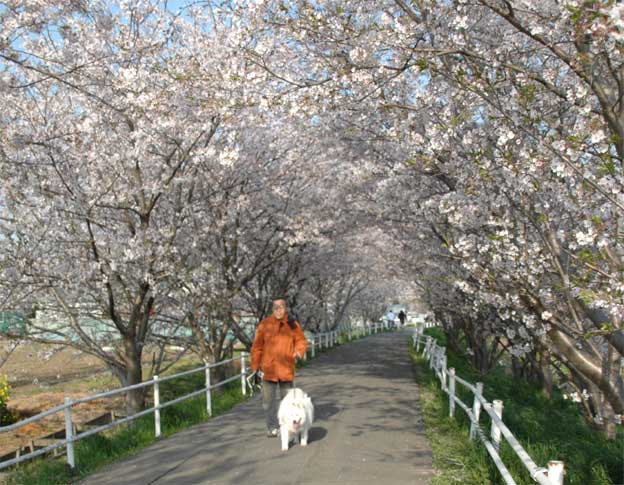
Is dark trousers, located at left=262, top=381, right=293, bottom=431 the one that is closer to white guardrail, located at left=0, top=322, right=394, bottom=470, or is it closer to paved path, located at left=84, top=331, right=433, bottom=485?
paved path, located at left=84, top=331, right=433, bottom=485

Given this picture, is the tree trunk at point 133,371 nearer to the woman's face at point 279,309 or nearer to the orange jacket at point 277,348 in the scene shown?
the orange jacket at point 277,348

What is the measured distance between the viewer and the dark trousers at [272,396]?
9.73 meters

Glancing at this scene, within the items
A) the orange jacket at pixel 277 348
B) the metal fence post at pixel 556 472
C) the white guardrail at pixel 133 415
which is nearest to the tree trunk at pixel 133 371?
the white guardrail at pixel 133 415

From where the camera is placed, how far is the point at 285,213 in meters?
20.9

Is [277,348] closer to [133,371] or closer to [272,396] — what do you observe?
[272,396]

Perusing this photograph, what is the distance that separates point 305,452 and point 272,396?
1.15m

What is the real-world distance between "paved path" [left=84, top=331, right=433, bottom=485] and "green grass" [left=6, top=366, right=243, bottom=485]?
0.26 meters

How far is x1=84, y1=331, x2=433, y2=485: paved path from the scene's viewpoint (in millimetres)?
7680

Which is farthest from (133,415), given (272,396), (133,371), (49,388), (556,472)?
(49,388)

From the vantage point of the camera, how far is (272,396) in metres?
9.77

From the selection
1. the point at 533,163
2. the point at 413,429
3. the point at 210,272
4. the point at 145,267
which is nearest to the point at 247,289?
the point at 210,272

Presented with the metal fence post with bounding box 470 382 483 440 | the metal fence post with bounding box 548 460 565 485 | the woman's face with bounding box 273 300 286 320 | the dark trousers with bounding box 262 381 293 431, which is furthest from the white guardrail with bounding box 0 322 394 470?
the metal fence post with bounding box 548 460 565 485

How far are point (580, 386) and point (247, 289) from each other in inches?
500

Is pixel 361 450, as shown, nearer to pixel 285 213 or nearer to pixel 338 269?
pixel 285 213
